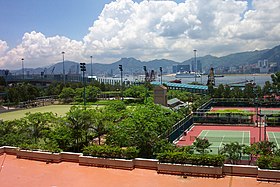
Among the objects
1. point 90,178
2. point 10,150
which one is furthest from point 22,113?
point 90,178

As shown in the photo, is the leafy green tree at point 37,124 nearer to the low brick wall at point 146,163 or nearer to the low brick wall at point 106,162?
the low brick wall at point 106,162

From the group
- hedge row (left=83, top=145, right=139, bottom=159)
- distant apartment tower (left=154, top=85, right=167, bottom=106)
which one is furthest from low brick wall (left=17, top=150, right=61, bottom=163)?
distant apartment tower (left=154, top=85, right=167, bottom=106)

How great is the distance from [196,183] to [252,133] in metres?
22.7

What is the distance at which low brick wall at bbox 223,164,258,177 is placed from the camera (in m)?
15.3

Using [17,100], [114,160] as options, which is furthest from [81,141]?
[17,100]

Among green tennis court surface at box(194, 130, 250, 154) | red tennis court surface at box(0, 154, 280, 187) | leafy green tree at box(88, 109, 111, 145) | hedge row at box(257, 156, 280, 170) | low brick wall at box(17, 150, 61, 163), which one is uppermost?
leafy green tree at box(88, 109, 111, 145)

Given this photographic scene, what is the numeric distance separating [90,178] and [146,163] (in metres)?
3.03

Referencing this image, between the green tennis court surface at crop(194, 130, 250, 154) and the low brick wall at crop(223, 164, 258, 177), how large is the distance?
10969 mm

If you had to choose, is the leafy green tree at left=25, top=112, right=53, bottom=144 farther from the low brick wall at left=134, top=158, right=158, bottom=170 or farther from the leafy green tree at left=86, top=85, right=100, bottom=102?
the leafy green tree at left=86, top=85, right=100, bottom=102

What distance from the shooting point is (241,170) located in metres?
15.5

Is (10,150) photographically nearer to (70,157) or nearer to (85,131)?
(70,157)

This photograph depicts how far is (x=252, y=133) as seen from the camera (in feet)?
116

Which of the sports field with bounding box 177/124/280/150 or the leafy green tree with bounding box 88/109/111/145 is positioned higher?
the leafy green tree with bounding box 88/109/111/145

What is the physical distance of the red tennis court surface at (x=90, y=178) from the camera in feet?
48.7
